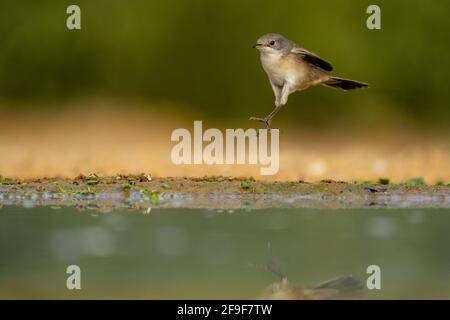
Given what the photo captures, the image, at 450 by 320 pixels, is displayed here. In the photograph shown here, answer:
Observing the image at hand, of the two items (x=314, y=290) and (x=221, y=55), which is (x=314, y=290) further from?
(x=221, y=55)

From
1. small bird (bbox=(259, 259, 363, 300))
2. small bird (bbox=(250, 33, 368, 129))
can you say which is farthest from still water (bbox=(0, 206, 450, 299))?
small bird (bbox=(250, 33, 368, 129))

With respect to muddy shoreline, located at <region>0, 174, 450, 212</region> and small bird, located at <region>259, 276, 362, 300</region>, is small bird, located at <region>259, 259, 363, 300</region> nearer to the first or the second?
small bird, located at <region>259, 276, 362, 300</region>

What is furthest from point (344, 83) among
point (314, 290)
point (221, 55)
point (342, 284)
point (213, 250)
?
point (314, 290)

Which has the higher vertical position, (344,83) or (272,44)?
(272,44)

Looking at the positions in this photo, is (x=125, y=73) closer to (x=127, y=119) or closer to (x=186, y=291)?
(x=127, y=119)

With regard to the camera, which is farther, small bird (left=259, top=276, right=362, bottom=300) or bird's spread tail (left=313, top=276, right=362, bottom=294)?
→ bird's spread tail (left=313, top=276, right=362, bottom=294)

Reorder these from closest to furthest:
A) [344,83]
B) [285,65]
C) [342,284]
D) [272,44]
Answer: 1. [342,284]
2. [272,44]
3. [285,65]
4. [344,83]
